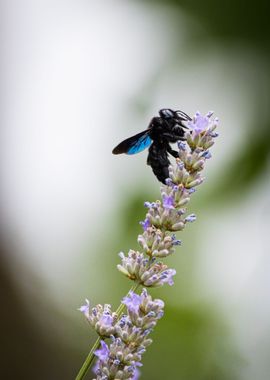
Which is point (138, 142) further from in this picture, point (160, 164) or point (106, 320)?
point (106, 320)

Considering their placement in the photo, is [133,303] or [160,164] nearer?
[133,303]

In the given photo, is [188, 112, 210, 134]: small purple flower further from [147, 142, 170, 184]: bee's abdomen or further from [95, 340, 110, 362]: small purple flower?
[95, 340, 110, 362]: small purple flower

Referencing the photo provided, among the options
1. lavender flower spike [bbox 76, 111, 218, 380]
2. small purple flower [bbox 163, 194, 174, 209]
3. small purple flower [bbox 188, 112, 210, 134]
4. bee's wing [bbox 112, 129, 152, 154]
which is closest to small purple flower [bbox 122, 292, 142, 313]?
lavender flower spike [bbox 76, 111, 218, 380]

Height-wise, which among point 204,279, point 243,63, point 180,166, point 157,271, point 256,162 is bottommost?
point 157,271

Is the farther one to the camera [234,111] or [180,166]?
[234,111]

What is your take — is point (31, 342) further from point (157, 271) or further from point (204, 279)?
point (157, 271)

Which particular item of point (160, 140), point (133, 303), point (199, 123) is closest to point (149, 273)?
point (133, 303)

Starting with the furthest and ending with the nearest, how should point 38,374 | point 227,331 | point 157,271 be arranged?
point 38,374, point 227,331, point 157,271

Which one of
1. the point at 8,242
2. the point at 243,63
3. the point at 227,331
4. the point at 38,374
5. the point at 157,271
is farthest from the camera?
the point at 243,63

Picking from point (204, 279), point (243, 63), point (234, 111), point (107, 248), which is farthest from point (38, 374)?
point (243, 63)
